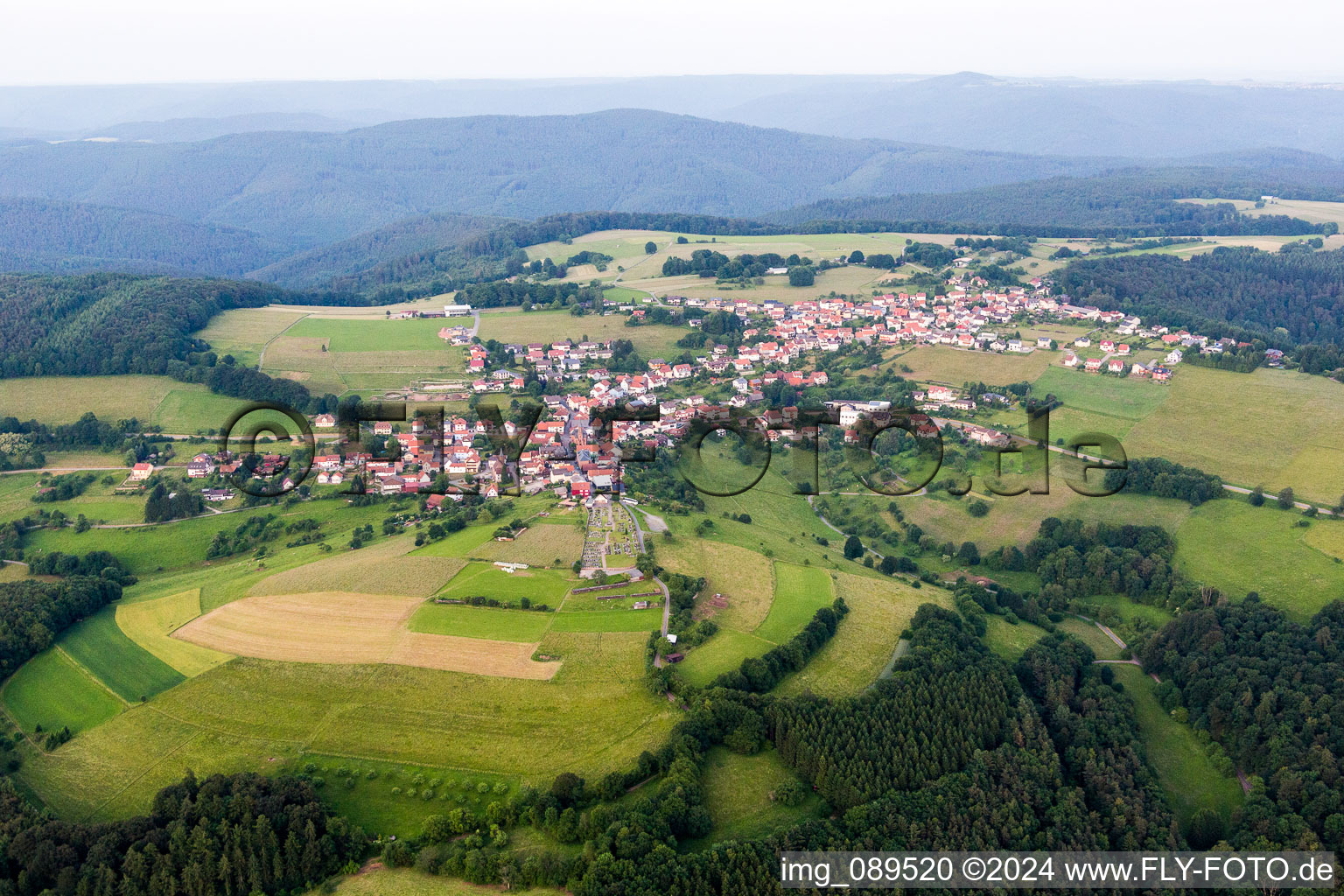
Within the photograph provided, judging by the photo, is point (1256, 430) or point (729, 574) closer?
point (729, 574)

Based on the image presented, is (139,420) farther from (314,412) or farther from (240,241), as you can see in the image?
(240,241)

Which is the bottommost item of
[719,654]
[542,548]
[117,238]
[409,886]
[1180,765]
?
[1180,765]

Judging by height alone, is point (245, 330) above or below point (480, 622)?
above

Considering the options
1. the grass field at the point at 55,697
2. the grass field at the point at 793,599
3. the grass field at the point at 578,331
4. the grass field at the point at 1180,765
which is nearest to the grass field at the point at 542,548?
the grass field at the point at 793,599

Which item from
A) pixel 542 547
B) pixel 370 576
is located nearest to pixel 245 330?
pixel 370 576

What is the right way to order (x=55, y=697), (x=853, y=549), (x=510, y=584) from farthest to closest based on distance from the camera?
(x=853, y=549) < (x=510, y=584) < (x=55, y=697)

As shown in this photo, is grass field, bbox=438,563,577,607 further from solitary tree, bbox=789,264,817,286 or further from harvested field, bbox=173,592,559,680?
solitary tree, bbox=789,264,817,286

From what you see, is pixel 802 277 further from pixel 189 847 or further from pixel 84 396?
pixel 189 847
